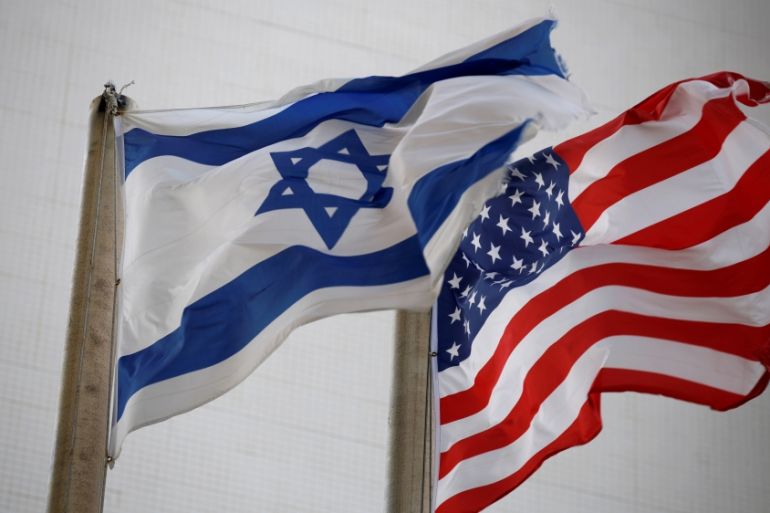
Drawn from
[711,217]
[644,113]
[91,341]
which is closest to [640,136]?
[644,113]

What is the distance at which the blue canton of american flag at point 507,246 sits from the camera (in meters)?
6.84

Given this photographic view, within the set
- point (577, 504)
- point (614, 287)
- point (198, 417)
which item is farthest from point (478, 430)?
point (577, 504)

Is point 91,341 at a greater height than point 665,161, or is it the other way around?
point 665,161

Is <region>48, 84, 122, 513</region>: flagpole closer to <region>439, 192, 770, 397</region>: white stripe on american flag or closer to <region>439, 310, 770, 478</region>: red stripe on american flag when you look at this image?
<region>439, 310, 770, 478</region>: red stripe on american flag

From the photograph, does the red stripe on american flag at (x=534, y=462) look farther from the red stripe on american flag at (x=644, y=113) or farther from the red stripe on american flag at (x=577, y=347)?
the red stripe on american flag at (x=644, y=113)

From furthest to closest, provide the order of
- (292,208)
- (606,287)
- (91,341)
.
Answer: (606,287) → (91,341) → (292,208)

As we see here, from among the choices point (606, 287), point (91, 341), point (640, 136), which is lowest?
point (91, 341)

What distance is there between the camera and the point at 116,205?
21.7 feet

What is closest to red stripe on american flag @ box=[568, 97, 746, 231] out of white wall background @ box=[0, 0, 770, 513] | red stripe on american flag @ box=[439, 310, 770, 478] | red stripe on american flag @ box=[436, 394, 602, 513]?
red stripe on american flag @ box=[439, 310, 770, 478]

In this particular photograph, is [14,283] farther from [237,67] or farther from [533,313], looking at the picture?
[533,313]

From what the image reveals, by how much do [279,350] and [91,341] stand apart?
16.6 feet

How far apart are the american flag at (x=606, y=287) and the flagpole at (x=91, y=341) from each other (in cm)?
141

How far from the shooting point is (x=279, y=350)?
1134cm

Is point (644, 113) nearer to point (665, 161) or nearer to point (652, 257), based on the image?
point (665, 161)
